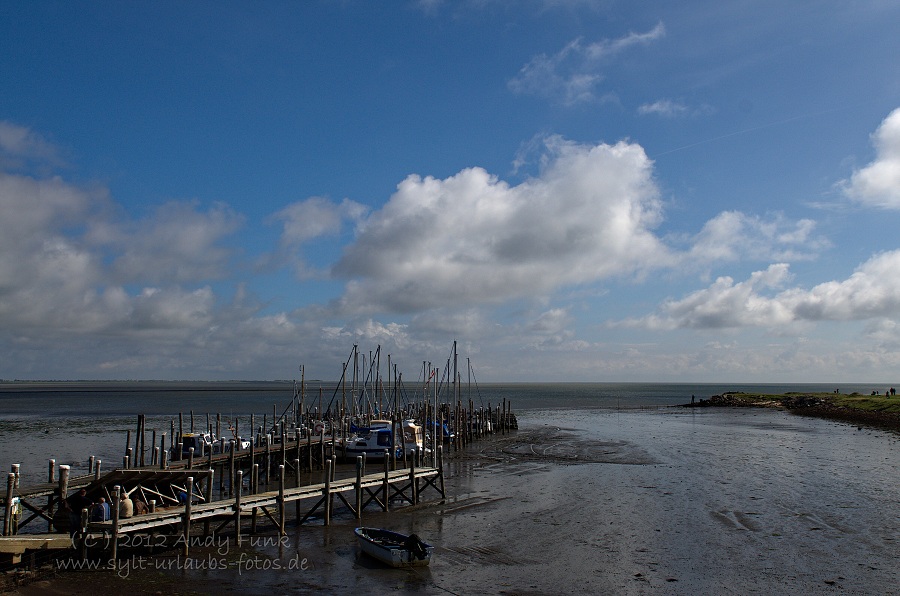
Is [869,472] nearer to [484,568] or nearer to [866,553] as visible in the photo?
[866,553]

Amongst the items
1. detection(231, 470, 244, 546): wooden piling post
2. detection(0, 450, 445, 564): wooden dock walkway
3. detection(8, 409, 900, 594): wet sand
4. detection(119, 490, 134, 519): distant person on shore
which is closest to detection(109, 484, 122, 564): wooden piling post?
detection(0, 450, 445, 564): wooden dock walkway

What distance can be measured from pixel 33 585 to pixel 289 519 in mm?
9469

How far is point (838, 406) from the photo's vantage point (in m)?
86.8

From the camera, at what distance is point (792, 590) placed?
17391 millimetres

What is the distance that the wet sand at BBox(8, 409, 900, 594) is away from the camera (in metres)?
17.6

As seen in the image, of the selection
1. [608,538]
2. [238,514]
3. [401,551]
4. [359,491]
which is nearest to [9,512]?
[238,514]

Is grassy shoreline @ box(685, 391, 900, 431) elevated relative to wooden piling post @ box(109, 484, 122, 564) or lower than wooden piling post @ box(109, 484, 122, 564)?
lower

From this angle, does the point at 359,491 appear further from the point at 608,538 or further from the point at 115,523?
the point at 608,538

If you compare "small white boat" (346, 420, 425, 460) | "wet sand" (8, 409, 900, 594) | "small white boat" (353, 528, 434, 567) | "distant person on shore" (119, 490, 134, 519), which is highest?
"distant person on shore" (119, 490, 134, 519)

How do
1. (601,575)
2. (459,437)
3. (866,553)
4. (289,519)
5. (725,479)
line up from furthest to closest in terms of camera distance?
(459,437) < (725,479) < (289,519) < (866,553) < (601,575)

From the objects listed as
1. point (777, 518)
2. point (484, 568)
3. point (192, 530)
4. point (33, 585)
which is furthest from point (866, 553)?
point (33, 585)

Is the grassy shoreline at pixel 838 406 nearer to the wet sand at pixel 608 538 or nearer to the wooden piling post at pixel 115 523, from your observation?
the wet sand at pixel 608 538

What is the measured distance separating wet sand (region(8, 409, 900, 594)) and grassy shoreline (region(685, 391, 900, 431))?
31.0m

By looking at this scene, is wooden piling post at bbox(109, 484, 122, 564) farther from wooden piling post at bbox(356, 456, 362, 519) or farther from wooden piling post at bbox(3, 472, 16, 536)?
wooden piling post at bbox(356, 456, 362, 519)
